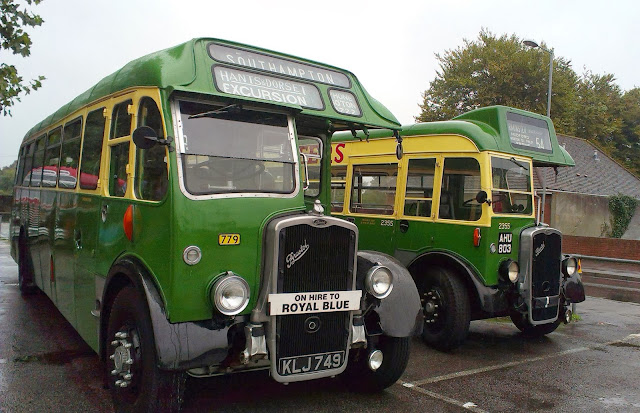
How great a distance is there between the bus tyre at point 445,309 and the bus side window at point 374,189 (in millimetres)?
1399

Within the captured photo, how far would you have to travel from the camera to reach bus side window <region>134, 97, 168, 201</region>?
4.37 metres

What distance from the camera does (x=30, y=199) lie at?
9.16 metres

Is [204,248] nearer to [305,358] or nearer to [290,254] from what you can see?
[290,254]

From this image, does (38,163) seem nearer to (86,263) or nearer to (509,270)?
(86,263)

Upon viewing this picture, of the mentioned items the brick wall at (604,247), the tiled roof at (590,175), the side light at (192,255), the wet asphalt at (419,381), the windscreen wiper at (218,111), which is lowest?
the wet asphalt at (419,381)

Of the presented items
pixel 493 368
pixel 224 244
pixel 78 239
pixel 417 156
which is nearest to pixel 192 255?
pixel 224 244

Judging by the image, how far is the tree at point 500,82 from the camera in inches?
1304

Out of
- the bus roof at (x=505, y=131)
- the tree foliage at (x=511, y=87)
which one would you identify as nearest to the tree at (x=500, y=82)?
the tree foliage at (x=511, y=87)

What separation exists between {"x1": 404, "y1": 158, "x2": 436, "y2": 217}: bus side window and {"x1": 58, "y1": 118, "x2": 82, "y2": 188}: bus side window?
4.57 metres

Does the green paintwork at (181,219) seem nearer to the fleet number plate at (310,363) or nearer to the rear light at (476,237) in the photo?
the fleet number plate at (310,363)

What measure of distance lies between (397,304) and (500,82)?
3110 centimetres

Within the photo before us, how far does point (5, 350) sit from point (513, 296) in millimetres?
6362

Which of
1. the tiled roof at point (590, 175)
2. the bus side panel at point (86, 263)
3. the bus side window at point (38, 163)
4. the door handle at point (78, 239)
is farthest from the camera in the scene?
the tiled roof at point (590, 175)

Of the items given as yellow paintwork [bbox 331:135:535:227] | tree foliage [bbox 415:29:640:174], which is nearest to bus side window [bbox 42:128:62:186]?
yellow paintwork [bbox 331:135:535:227]
